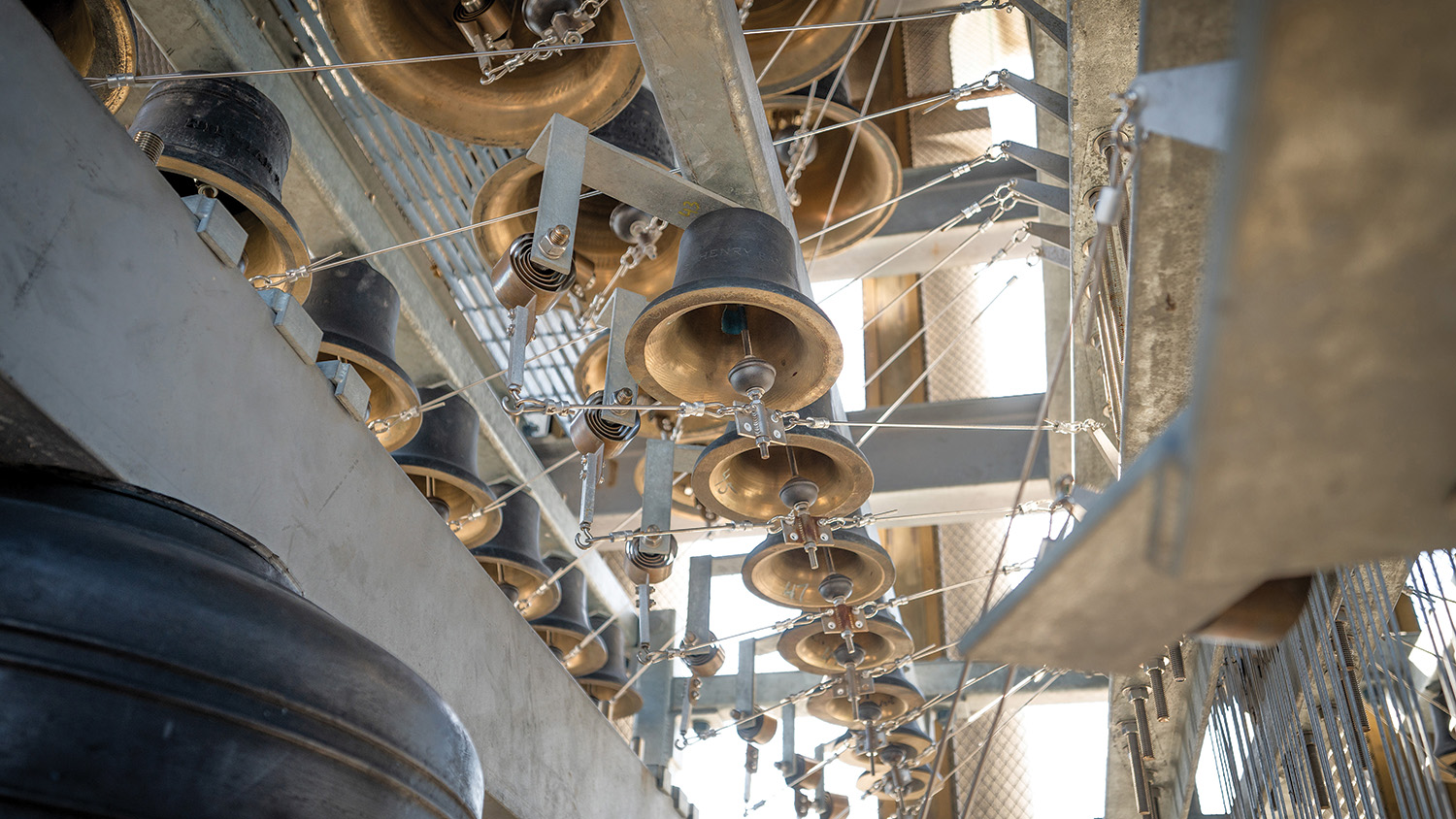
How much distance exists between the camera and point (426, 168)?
6.19 m

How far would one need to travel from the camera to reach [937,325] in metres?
11.0

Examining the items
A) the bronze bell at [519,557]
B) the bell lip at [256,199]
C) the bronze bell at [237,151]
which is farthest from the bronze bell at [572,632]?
the bell lip at [256,199]

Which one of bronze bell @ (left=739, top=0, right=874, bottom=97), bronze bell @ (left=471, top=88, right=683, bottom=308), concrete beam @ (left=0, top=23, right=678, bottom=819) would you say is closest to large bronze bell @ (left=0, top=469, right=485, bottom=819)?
concrete beam @ (left=0, top=23, right=678, bottom=819)

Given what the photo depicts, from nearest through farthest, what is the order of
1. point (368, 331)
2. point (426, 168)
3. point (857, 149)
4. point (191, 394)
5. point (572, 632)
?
point (191, 394) < point (368, 331) < point (857, 149) < point (426, 168) < point (572, 632)

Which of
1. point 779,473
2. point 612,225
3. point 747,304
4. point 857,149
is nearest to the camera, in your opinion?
point 747,304

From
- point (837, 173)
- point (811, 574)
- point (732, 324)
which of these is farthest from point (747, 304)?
point (837, 173)

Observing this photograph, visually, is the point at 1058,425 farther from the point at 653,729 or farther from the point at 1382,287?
the point at 653,729

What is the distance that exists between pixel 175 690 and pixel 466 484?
306cm

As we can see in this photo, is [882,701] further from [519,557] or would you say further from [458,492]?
[458,492]

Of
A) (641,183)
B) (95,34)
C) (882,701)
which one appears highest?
(95,34)

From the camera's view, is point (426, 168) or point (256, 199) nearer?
point (256, 199)

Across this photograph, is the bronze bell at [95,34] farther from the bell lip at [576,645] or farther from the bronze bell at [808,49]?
the bell lip at [576,645]

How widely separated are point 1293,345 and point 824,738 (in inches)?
405

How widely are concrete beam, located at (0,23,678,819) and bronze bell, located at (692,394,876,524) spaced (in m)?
0.99
